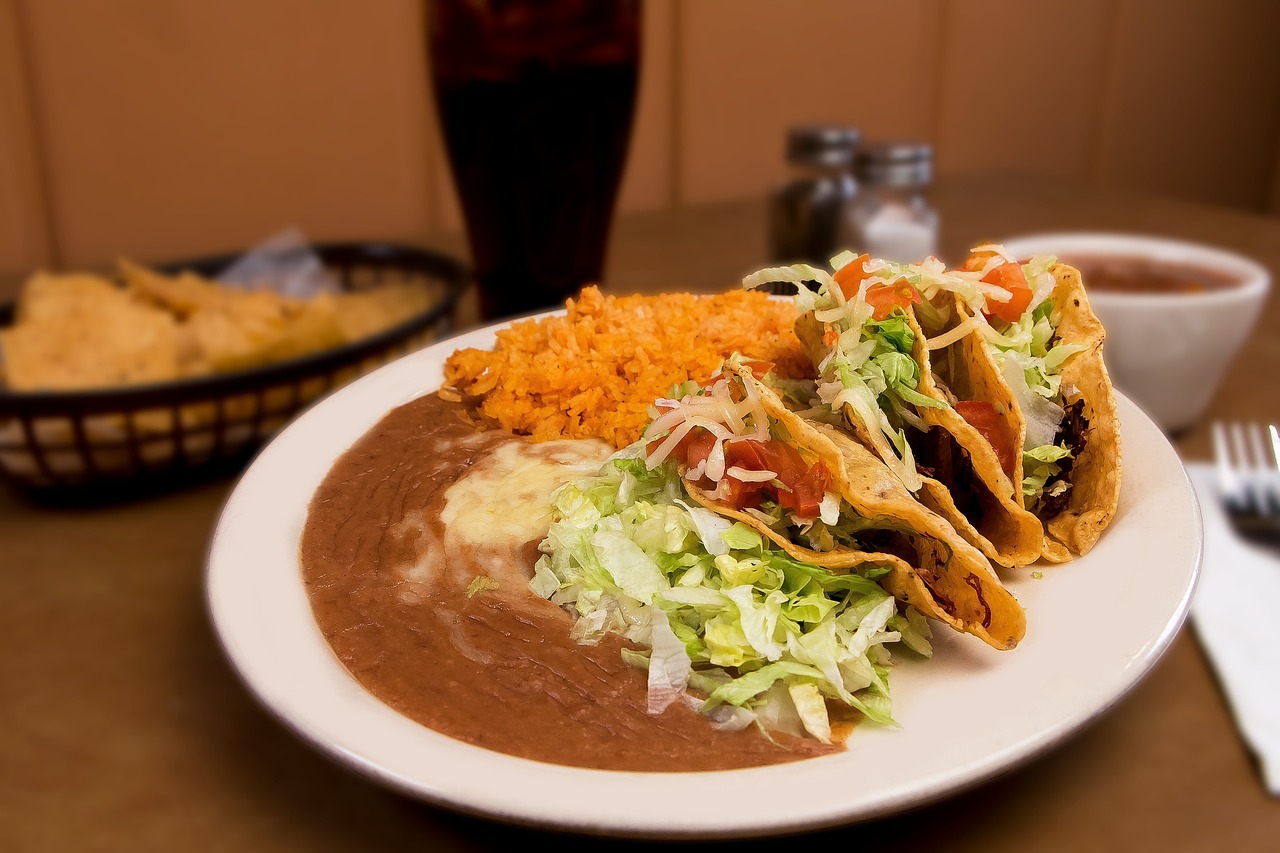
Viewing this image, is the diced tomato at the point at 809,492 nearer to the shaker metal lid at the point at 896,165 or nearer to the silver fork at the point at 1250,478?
the silver fork at the point at 1250,478

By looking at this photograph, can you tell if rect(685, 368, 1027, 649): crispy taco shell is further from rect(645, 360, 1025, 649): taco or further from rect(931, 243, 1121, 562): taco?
rect(931, 243, 1121, 562): taco

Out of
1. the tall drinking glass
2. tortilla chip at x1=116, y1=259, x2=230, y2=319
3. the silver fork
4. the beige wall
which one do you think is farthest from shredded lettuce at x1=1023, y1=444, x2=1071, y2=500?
the beige wall

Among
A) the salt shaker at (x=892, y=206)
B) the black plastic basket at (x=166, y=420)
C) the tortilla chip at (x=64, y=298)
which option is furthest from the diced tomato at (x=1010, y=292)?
the tortilla chip at (x=64, y=298)

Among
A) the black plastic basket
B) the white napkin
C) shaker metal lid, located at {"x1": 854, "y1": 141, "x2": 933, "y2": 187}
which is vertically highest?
shaker metal lid, located at {"x1": 854, "y1": 141, "x2": 933, "y2": 187}

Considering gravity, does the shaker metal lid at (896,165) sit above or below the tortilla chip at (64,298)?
above

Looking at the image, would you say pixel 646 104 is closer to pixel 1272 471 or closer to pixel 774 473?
pixel 1272 471

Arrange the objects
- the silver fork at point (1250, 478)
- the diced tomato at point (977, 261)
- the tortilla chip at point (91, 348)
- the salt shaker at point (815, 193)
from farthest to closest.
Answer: the salt shaker at point (815, 193) < the tortilla chip at point (91, 348) < the silver fork at point (1250, 478) < the diced tomato at point (977, 261)

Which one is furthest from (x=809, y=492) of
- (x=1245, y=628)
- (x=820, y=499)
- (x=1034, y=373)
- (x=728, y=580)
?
(x=1245, y=628)
